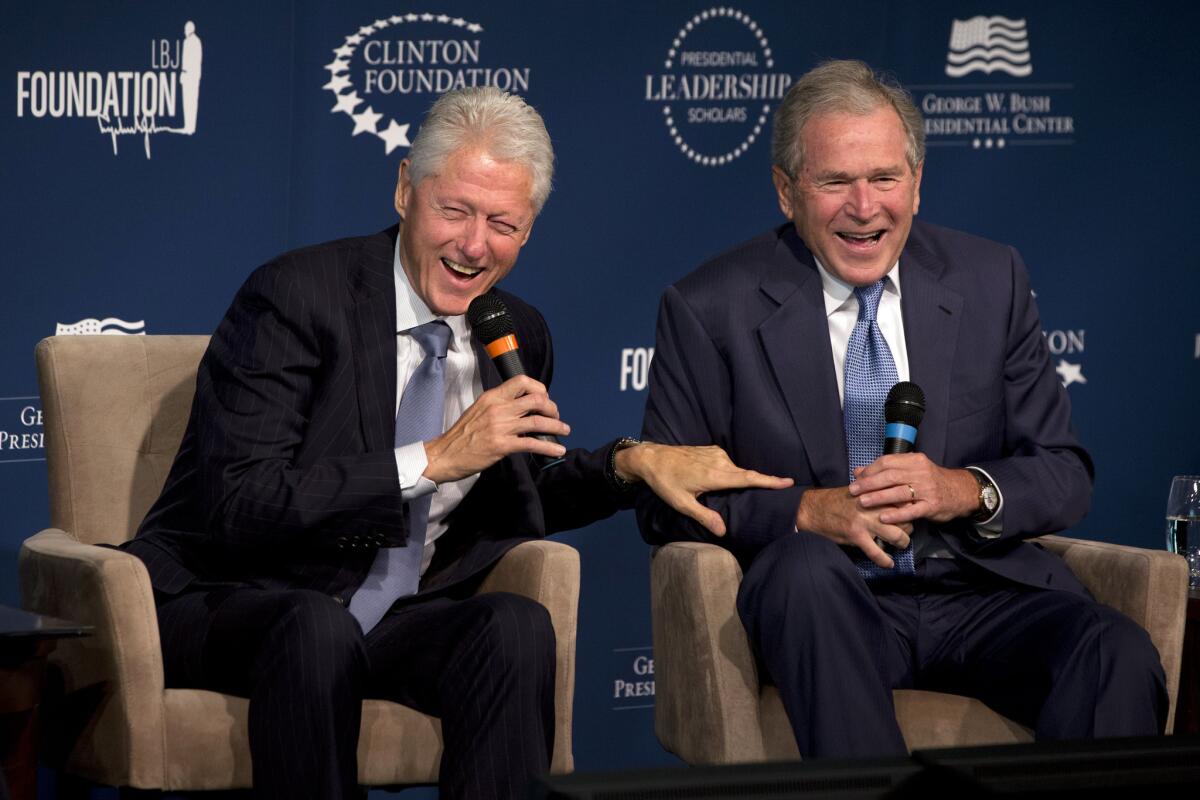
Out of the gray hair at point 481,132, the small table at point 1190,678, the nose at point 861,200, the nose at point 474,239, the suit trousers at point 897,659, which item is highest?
the gray hair at point 481,132

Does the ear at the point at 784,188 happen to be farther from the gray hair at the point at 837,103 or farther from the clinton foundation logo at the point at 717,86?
the clinton foundation logo at the point at 717,86

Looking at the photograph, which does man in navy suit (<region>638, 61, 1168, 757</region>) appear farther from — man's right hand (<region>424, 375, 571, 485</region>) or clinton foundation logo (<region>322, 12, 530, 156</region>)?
clinton foundation logo (<region>322, 12, 530, 156</region>)

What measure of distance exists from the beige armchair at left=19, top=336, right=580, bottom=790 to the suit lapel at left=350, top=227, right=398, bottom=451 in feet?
1.13

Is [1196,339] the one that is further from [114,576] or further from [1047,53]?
[114,576]

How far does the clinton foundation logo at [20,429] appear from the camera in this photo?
365 cm

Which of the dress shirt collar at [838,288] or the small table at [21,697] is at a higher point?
the dress shirt collar at [838,288]

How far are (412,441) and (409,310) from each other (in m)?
0.25

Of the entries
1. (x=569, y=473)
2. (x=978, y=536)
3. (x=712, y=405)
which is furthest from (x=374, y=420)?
(x=978, y=536)

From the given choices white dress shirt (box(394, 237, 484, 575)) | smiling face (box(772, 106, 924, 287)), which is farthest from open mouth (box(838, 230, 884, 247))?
white dress shirt (box(394, 237, 484, 575))

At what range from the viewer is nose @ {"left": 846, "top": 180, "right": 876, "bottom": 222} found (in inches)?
110

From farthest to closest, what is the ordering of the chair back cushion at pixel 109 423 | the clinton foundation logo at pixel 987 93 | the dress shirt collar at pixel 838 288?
the clinton foundation logo at pixel 987 93 → the chair back cushion at pixel 109 423 → the dress shirt collar at pixel 838 288

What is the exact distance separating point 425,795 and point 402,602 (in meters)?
1.51

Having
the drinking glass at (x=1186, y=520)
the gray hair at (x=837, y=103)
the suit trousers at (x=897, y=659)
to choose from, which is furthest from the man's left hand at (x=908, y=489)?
the drinking glass at (x=1186, y=520)

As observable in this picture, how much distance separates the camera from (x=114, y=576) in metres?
2.49
